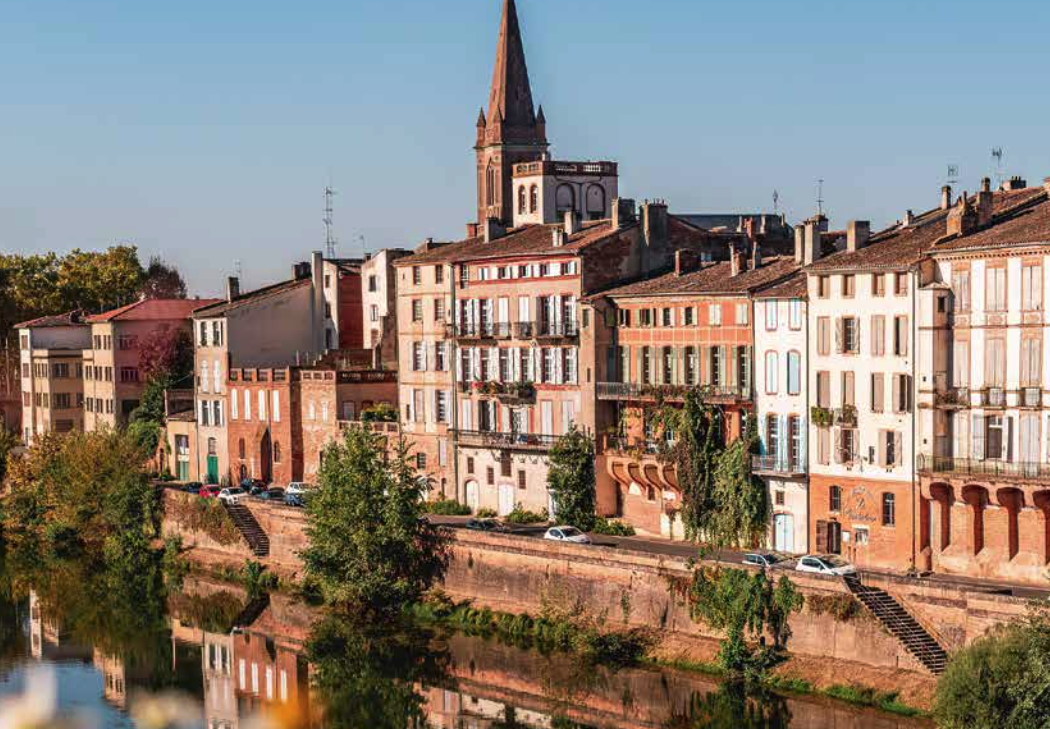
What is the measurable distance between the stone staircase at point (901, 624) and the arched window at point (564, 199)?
40.0 meters

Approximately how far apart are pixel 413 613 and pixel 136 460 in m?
23.4

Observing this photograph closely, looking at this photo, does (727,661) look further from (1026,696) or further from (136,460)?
(136,460)

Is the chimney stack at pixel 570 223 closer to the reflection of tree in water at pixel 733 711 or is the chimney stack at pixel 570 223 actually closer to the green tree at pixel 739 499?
the green tree at pixel 739 499

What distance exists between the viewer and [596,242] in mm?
56344

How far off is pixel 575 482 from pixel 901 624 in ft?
60.7

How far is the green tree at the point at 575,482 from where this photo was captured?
5469 cm

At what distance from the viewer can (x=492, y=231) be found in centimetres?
6431

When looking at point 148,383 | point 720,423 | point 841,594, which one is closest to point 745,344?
point 720,423

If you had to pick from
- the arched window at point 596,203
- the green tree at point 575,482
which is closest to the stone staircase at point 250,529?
the green tree at point 575,482

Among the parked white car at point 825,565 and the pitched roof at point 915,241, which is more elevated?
the pitched roof at point 915,241

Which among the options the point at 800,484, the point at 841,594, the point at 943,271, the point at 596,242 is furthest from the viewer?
the point at 596,242

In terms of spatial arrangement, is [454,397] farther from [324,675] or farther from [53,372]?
[53,372]

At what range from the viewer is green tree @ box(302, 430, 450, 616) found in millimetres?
50125

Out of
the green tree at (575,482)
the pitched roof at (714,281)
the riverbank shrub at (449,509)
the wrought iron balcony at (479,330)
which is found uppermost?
the pitched roof at (714,281)
